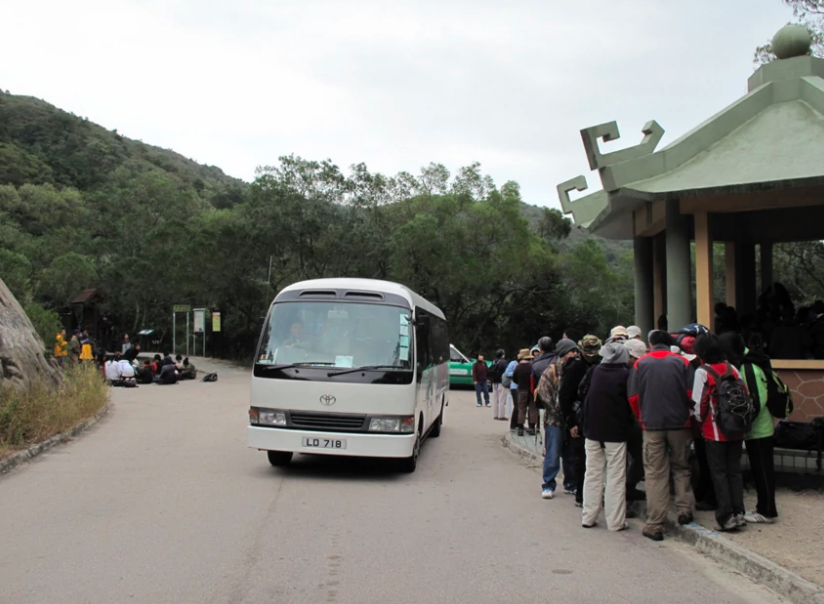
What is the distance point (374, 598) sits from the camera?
522 cm

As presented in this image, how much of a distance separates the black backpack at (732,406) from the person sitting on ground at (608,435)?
2.84 ft

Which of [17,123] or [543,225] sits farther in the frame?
[17,123]

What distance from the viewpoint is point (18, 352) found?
1515 centimetres

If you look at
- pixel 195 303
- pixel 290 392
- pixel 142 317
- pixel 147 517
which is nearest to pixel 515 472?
pixel 290 392

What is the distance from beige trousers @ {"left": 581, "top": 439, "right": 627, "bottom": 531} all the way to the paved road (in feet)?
0.64

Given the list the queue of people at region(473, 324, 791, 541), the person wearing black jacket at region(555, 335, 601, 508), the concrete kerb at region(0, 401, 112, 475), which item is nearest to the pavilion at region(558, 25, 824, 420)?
the queue of people at region(473, 324, 791, 541)

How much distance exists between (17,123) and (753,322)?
112m

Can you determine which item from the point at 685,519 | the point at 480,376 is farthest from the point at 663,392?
the point at 480,376

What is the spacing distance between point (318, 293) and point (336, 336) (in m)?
0.81

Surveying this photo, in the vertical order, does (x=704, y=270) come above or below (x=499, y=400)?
above

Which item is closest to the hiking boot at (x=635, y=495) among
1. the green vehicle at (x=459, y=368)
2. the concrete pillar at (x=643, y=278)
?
the concrete pillar at (x=643, y=278)

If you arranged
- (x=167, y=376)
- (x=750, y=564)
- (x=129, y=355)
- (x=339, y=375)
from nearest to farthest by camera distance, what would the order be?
(x=750, y=564)
(x=339, y=375)
(x=167, y=376)
(x=129, y=355)

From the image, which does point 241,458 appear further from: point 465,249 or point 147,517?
point 465,249

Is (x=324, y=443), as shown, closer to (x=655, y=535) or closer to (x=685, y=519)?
(x=655, y=535)
